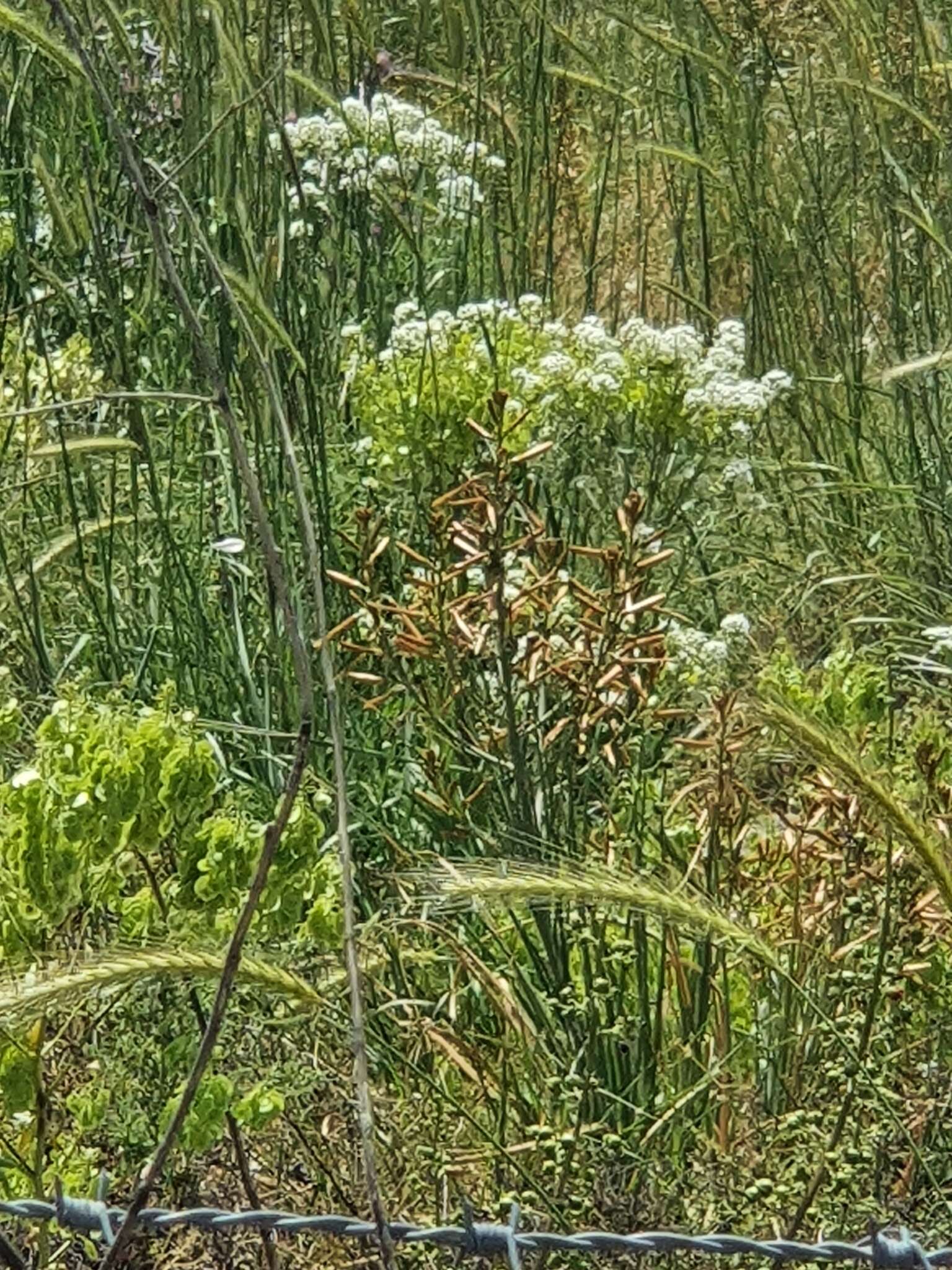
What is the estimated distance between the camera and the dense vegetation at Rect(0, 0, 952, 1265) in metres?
2.07

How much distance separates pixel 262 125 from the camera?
3.50m

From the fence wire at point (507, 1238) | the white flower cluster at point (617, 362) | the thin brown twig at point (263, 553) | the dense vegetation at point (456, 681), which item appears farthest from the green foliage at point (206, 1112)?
the white flower cluster at point (617, 362)

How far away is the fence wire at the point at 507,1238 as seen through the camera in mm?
1839

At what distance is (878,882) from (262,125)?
5.81ft

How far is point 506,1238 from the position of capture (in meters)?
1.88

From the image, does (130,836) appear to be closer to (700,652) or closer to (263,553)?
(263,553)

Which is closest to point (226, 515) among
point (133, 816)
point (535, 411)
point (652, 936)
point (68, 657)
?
point (68, 657)

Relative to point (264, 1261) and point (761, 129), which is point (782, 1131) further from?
point (761, 129)

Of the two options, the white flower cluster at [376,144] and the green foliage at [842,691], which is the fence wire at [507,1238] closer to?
the green foliage at [842,691]

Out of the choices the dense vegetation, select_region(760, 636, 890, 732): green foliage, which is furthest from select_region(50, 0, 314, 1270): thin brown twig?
select_region(760, 636, 890, 732): green foliage

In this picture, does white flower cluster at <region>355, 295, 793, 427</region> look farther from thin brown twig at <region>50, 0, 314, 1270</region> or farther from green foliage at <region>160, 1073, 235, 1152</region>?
thin brown twig at <region>50, 0, 314, 1270</region>

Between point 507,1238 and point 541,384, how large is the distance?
115 cm

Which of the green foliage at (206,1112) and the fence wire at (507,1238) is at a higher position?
the green foliage at (206,1112)

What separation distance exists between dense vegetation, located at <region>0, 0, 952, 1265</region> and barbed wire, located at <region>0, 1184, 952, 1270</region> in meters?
0.12
